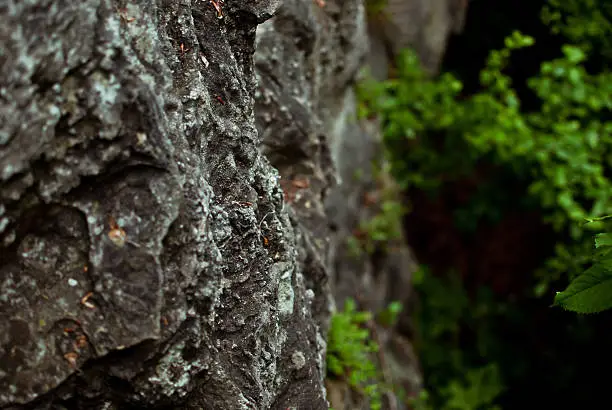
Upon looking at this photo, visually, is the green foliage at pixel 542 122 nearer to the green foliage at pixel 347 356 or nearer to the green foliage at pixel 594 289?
the green foliage at pixel 347 356

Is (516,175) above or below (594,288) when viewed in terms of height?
above

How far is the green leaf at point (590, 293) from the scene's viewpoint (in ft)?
5.94

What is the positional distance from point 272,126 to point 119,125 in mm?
1255

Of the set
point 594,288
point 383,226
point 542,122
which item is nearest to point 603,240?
point 594,288

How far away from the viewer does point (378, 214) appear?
454cm

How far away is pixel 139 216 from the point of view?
1.52 metres

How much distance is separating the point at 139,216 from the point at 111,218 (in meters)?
0.06

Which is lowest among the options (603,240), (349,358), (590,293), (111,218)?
(590,293)

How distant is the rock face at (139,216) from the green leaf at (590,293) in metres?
0.85

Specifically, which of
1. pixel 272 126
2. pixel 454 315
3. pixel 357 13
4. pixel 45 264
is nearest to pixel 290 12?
pixel 272 126

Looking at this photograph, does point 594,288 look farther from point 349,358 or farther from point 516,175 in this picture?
point 516,175

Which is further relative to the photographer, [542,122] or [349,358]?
[542,122]

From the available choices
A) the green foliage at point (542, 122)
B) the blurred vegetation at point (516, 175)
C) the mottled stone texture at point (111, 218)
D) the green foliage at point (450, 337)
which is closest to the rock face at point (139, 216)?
the mottled stone texture at point (111, 218)

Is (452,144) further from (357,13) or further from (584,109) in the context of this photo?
(357,13)
